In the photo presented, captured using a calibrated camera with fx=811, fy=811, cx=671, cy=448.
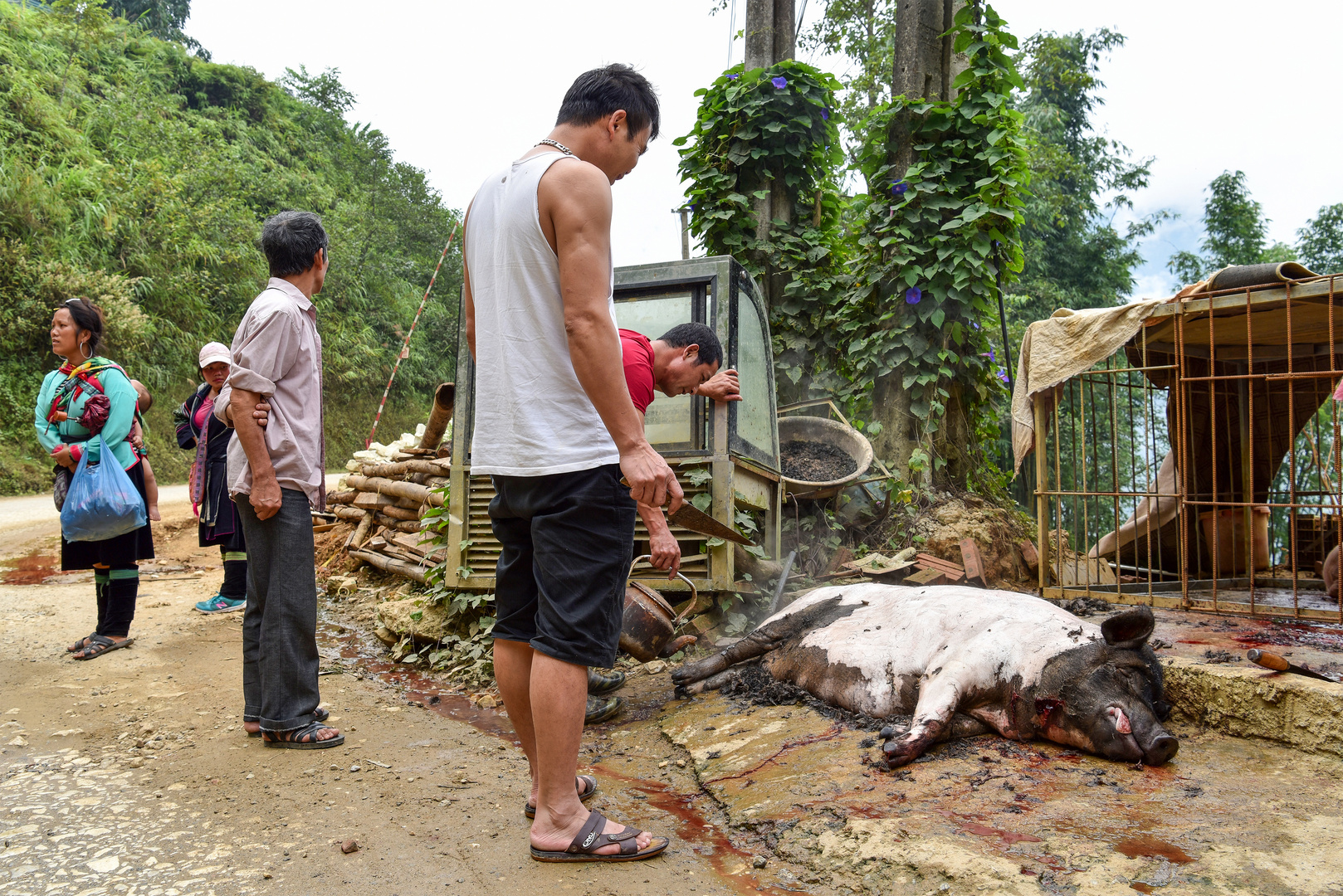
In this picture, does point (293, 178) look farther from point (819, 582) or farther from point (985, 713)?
point (985, 713)

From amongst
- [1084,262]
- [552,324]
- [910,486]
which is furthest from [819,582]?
[1084,262]

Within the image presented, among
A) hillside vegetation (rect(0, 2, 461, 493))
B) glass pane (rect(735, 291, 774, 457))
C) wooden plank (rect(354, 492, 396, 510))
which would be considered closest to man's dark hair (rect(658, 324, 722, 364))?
glass pane (rect(735, 291, 774, 457))

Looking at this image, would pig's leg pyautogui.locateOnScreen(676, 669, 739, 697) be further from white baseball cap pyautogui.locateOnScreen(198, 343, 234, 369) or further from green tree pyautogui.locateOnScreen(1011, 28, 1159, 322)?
green tree pyautogui.locateOnScreen(1011, 28, 1159, 322)

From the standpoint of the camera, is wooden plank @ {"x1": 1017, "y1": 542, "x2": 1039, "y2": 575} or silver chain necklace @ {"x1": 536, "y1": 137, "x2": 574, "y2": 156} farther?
wooden plank @ {"x1": 1017, "y1": 542, "x2": 1039, "y2": 575}

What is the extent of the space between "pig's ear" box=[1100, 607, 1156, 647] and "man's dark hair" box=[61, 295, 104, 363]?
503 cm

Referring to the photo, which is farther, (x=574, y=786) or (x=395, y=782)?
(x=395, y=782)

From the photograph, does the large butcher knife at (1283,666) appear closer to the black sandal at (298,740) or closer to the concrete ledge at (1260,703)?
the concrete ledge at (1260,703)

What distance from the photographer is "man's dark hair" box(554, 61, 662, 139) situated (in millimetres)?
2338

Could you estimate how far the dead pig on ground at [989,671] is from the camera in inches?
109

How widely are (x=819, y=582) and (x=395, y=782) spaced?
342 cm

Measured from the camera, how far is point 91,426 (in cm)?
436

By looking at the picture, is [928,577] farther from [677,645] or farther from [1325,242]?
[1325,242]

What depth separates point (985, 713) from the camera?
9.89 ft

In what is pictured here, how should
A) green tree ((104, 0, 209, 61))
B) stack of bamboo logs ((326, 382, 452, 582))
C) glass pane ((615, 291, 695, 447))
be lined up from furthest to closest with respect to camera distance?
green tree ((104, 0, 209, 61)) → stack of bamboo logs ((326, 382, 452, 582)) → glass pane ((615, 291, 695, 447))
